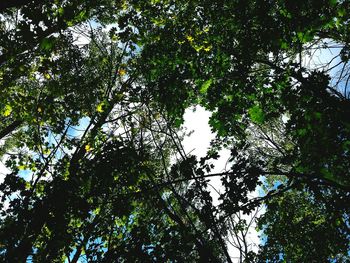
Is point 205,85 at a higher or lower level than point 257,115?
higher

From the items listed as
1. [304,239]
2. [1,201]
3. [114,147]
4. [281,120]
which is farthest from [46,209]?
[281,120]

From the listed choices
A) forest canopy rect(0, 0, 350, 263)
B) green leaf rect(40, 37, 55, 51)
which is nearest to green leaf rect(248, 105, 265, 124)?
forest canopy rect(0, 0, 350, 263)

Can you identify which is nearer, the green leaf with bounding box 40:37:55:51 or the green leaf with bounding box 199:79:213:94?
the green leaf with bounding box 40:37:55:51

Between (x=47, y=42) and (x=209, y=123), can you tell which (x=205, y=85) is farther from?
(x=47, y=42)

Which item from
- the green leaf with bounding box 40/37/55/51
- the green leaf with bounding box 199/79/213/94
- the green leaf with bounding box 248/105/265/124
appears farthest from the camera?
the green leaf with bounding box 199/79/213/94

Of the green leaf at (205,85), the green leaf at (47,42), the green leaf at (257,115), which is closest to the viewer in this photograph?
the green leaf at (47,42)

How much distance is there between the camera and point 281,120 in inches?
579

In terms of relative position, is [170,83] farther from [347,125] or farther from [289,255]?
[289,255]

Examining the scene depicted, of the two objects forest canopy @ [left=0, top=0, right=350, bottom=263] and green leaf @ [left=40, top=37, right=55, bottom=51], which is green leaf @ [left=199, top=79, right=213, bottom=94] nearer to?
forest canopy @ [left=0, top=0, right=350, bottom=263]

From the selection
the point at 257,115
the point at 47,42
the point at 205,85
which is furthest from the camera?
the point at 205,85

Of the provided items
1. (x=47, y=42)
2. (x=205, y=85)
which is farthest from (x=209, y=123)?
(x=47, y=42)

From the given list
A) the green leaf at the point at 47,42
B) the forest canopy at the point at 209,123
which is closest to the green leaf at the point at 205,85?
the forest canopy at the point at 209,123

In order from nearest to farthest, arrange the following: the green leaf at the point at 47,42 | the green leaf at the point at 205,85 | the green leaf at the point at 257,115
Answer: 1. the green leaf at the point at 47,42
2. the green leaf at the point at 257,115
3. the green leaf at the point at 205,85

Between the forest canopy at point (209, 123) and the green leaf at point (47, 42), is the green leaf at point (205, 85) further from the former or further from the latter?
→ the green leaf at point (47, 42)
